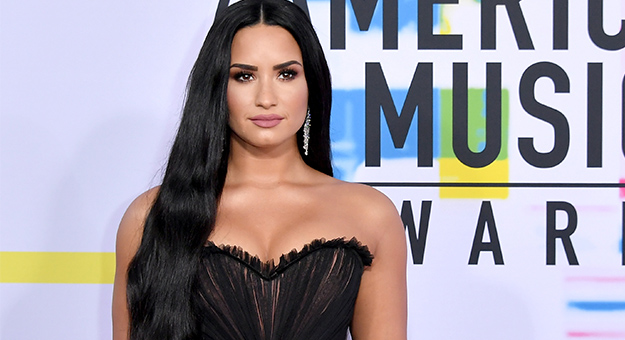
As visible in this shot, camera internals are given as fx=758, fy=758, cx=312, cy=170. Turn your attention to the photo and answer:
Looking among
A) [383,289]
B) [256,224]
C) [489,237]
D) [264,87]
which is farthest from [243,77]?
[489,237]

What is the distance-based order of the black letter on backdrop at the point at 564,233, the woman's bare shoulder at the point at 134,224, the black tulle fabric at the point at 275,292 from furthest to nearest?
the black letter on backdrop at the point at 564,233
the woman's bare shoulder at the point at 134,224
the black tulle fabric at the point at 275,292

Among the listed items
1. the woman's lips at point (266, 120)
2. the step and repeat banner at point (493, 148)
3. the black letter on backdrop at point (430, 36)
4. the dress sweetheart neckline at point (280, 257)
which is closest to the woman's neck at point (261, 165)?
the woman's lips at point (266, 120)

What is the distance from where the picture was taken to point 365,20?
255 centimetres

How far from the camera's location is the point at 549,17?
8.36ft

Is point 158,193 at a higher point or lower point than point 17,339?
higher

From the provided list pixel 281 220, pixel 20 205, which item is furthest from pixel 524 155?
pixel 20 205

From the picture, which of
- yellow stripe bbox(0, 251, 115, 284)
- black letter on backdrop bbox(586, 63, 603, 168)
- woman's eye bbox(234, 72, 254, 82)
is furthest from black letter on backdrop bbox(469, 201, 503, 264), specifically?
yellow stripe bbox(0, 251, 115, 284)

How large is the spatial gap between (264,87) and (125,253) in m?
0.57

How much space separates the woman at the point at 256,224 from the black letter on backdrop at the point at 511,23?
0.80 meters

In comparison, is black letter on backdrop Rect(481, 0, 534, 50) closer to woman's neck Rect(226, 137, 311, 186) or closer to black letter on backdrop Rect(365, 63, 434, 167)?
black letter on backdrop Rect(365, 63, 434, 167)

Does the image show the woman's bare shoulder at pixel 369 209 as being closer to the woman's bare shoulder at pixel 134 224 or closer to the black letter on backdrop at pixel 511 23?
the woman's bare shoulder at pixel 134 224

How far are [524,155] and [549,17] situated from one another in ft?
1.55

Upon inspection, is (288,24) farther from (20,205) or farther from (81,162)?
(20,205)

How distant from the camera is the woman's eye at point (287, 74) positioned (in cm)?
192
